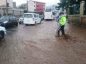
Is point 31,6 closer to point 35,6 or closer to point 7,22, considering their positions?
point 35,6

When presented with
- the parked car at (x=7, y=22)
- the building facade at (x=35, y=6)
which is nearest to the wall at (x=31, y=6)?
the building facade at (x=35, y=6)

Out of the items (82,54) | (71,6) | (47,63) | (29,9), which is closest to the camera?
(47,63)

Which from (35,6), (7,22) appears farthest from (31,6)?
(7,22)

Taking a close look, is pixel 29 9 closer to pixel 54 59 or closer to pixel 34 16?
pixel 34 16

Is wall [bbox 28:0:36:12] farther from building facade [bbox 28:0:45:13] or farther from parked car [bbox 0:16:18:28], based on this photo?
parked car [bbox 0:16:18:28]

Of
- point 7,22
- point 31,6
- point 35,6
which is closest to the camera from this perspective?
point 7,22

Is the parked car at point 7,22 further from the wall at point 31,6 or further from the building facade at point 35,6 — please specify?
the building facade at point 35,6

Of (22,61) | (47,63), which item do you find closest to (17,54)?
(22,61)

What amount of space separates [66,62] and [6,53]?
350 centimetres

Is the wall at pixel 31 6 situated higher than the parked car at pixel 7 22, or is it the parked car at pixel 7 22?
the wall at pixel 31 6

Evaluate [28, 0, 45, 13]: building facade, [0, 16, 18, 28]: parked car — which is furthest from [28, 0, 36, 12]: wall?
[0, 16, 18, 28]: parked car

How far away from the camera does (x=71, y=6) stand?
46062 millimetres

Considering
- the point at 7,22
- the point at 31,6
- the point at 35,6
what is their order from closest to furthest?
the point at 7,22
the point at 31,6
the point at 35,6

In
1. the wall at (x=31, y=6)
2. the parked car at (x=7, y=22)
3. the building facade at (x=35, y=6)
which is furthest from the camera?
the building facade at (x=35, y=6)
